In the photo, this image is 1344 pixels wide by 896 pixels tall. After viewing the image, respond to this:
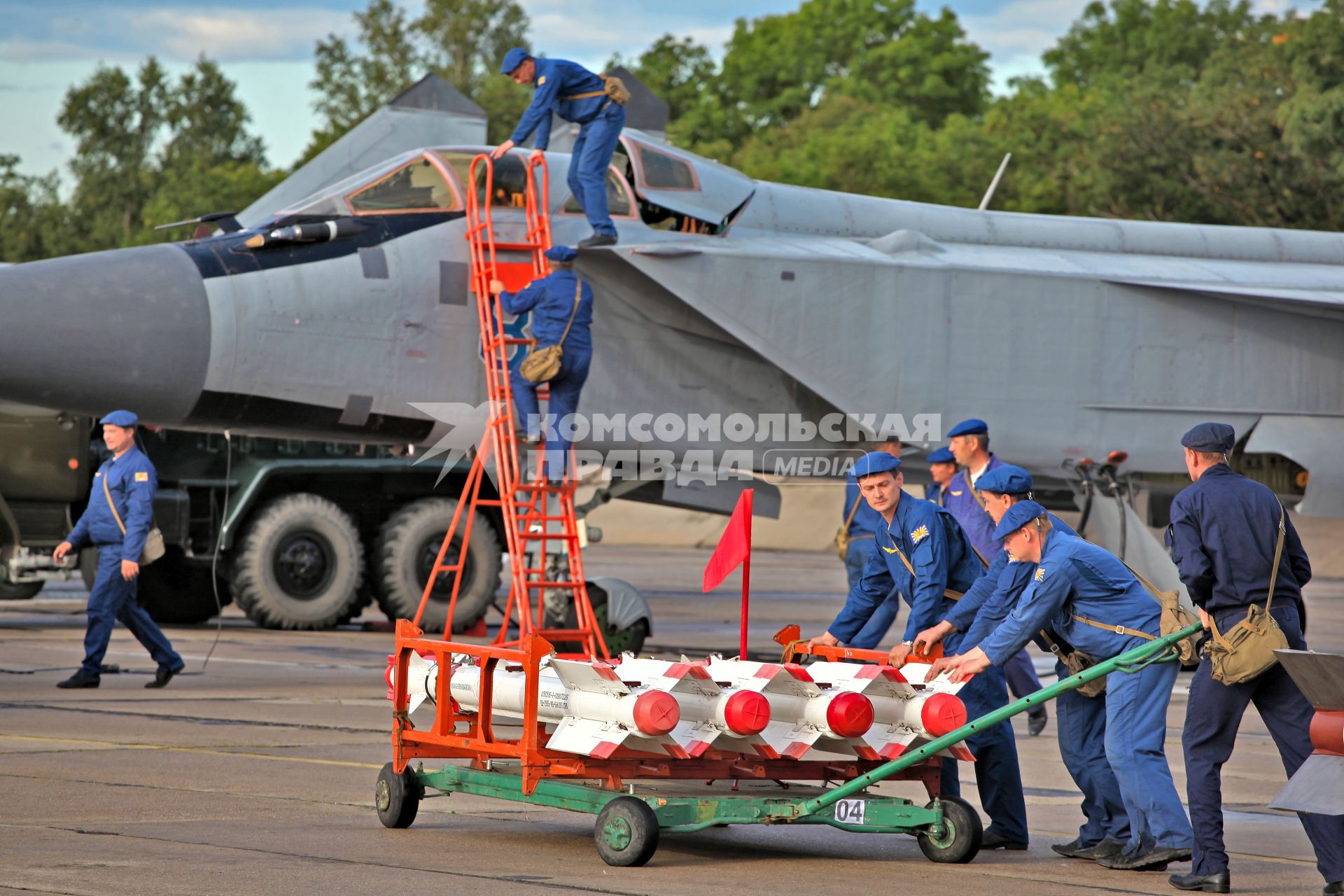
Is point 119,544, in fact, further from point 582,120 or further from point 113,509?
point 582,120

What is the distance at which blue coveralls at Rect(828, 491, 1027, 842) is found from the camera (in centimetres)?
686

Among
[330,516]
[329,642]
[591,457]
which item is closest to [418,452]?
[330,516]

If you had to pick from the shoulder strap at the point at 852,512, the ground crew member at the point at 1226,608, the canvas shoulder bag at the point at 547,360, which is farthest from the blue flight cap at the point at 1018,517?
the canvas shoulder bag at the point at 547,360

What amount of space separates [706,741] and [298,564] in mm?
10834

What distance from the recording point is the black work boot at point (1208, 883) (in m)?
5.89

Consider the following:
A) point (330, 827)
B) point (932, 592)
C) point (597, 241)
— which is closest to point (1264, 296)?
point (597, 241)

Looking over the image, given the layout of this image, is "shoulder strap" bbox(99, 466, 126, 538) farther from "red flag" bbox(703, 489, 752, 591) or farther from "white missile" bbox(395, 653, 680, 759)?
"white missile" bbox(395, 653, 680, 759)

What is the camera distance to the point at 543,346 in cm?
1161

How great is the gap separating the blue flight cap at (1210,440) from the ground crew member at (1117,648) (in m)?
0.58

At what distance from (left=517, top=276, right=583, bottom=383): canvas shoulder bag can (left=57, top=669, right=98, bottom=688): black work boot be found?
364cm

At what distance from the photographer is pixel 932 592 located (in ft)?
23.7

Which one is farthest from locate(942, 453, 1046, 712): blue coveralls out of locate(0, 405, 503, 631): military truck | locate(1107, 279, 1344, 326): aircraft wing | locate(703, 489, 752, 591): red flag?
locate(0, 405, 503, 631): military truck

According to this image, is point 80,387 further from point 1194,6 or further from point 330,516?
point 1194,6

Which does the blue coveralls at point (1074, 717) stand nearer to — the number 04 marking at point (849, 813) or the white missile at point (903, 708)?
the white missile at point (903, 708)
